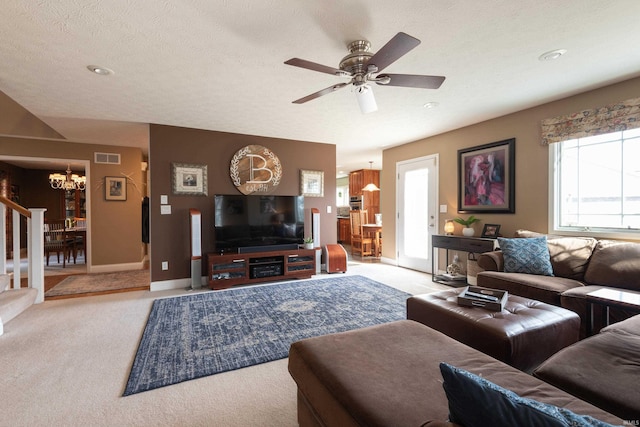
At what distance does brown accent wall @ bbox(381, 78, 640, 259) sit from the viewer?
128 inches

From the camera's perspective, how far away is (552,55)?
2.48m

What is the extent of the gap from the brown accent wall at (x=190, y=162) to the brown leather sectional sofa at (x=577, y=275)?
3260 millimetres

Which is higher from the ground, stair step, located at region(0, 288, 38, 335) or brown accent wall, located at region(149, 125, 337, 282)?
brown accent wall, located at region(149, 125, 337, 282)

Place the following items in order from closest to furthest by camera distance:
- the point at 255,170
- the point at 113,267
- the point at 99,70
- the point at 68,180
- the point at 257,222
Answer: the point at 99,70 → the point at 257,222 → the point at 255,170 → the point at 113,267 → the point at 68,180

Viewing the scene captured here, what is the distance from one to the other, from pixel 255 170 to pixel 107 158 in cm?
320

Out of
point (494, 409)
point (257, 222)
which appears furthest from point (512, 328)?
point (257, 222)

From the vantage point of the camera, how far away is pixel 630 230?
9.88 feet

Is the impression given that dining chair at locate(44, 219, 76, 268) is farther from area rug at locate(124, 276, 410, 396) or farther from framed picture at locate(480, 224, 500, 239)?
framed picture at locate(480, 224, 500, 239)

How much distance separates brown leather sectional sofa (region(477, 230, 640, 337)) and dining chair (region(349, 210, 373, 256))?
380 centimetres

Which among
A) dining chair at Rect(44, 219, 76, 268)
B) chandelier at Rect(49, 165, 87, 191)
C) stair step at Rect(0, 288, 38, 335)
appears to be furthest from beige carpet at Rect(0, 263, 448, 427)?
chandelier at Rect(49, 165, 87, 191)

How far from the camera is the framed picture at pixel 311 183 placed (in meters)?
5.38

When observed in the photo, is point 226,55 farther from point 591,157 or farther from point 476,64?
point 591,157

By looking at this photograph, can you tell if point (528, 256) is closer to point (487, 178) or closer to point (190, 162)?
point (487, 178)

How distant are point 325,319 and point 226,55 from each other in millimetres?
2633
